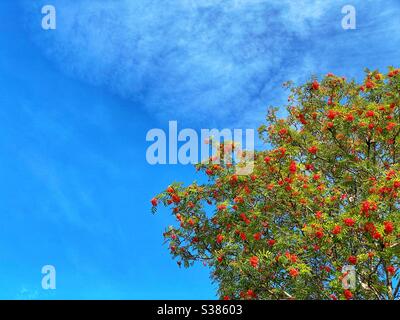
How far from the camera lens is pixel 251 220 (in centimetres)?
1442

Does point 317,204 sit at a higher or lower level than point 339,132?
lower

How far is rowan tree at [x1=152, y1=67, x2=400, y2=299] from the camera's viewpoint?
41.0 feet

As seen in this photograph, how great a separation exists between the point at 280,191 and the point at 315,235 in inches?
72.2

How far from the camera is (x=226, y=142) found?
666 inches

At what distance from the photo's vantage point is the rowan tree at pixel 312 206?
1251 centimetres

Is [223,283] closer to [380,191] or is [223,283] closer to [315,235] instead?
[315,235]

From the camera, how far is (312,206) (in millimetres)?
14062

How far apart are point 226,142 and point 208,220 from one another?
291cm
